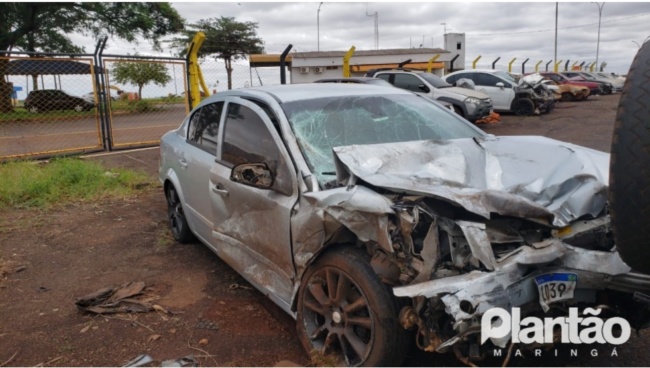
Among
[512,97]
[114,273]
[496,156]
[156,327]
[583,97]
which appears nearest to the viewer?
[496,156]

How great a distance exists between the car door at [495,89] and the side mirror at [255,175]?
1496 centimetres

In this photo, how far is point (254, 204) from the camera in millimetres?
3197

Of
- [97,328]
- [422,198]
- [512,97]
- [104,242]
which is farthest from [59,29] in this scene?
[422,198]

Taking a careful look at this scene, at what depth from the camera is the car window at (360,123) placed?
315 centimetres

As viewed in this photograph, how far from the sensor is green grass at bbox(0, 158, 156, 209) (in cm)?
661

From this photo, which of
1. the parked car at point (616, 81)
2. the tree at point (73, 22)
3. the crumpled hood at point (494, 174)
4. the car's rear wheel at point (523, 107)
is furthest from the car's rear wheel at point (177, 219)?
the parked car at point (616, 81)

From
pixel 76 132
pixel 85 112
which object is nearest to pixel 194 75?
pixel 85 112

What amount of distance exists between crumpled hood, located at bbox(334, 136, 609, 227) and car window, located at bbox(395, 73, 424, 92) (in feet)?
36.0

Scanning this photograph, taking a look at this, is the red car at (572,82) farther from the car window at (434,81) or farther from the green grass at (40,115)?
the green grass at (40,115)

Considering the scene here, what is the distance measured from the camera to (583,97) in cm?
2311

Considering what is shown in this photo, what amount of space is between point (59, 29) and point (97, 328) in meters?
24.4

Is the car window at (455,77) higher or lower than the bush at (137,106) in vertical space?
higher

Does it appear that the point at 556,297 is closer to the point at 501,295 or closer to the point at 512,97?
the point at 501,295

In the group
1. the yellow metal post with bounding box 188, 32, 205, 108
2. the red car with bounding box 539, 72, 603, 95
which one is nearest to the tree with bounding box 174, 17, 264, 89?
the red car with bounding box 539, 72, 603, 95
